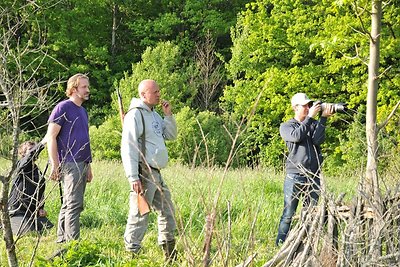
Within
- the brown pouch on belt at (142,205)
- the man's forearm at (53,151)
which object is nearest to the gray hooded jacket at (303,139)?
the brown pouch on belt at (142,205)

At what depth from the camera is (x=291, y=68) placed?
23594 millimetres

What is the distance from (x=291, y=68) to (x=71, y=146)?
18272mm

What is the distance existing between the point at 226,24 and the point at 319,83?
28.9 ft

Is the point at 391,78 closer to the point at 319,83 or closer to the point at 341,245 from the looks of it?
the point at 319,83

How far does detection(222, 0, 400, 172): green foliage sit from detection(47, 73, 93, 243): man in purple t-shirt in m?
15.1

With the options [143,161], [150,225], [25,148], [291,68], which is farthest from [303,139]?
[291,68]

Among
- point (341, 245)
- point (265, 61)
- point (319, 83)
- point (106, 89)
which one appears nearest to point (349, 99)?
point (319, 83)

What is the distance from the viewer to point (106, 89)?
3152cm

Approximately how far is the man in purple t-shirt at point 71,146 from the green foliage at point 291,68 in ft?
49.6

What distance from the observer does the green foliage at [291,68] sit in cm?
2116

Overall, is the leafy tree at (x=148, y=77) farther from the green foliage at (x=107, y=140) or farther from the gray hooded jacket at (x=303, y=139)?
the gray hooded jacket at (x=303, y=139)

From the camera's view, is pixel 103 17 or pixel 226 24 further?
pixel 103 17

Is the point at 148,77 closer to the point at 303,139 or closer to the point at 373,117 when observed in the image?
the point at 303,139

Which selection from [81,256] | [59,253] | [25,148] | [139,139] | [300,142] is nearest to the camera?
[81,256]
